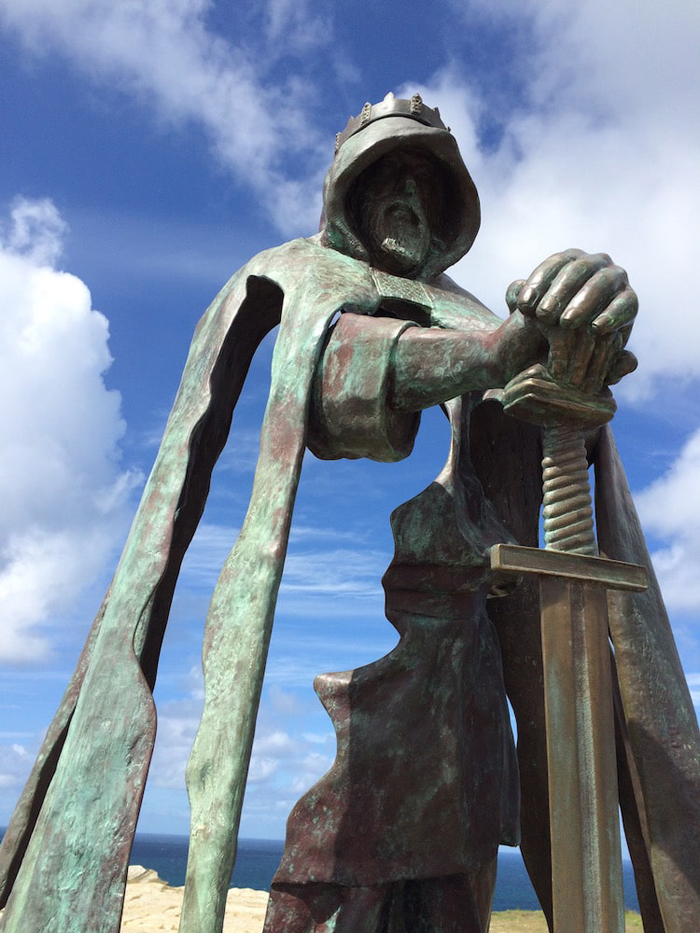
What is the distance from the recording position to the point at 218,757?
2.60m

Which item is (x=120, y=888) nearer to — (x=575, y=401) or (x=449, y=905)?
(x=449, y=905)

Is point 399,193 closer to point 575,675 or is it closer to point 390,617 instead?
point 390,617

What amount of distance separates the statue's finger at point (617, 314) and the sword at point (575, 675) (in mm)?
199

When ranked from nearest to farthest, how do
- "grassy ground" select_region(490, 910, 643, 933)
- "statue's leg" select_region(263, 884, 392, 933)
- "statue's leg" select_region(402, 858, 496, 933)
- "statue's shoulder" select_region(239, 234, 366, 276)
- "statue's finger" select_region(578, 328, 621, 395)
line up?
1. "statue's finger" select_region(578, 328, 621, 395)
2. "statue's leg" select_region(263, 884, 392, 933)
3. "statue's leg" select_region(402, 858, 496, 933)
4. "statue's shoulder" select_region(239, 234, 366, 276)
5. "grassy ground" select_region(490, 910, 643, 933)

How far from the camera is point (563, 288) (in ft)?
8.49

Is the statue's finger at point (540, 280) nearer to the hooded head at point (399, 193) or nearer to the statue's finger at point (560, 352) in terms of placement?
the statue's finger at point (560, 352)

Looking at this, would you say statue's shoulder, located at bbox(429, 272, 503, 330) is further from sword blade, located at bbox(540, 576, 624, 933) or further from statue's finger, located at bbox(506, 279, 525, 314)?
sword blade, located at bbox(540, 576, 624, 933)

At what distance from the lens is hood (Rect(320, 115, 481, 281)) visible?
11.7 feet

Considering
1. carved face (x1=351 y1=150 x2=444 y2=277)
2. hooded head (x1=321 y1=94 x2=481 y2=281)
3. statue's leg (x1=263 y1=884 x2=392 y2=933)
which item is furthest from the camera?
carved face (x1=351 y1=150 x2=444 y2=277)

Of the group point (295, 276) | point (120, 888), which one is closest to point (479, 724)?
point (120, 888)

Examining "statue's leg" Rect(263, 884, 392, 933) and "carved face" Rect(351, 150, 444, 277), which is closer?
"statue's leg" Rect(263, 884, 392, 933)

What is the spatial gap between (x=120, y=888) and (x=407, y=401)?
1583mm

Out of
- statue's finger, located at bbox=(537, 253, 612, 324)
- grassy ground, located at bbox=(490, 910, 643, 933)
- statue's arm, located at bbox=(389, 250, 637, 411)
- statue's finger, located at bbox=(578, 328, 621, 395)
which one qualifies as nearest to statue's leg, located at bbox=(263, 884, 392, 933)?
statue's arm, located at bbox=(389, 250, 637, 411)

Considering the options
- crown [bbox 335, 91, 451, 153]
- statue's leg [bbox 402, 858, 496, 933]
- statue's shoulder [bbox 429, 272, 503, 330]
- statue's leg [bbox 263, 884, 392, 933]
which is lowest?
statue's leg [bbox 263, 884, 392, 933]
